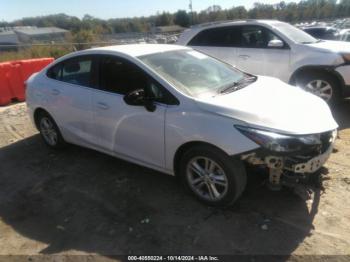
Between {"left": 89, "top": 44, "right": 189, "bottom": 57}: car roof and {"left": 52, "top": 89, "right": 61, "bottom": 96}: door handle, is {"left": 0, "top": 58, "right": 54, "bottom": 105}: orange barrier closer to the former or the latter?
{"left": 52, "top": 89, "right": 61, "bottom": 96}: door handle

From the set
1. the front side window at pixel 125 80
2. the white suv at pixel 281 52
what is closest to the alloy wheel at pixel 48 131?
the front side window at pixel 125 80

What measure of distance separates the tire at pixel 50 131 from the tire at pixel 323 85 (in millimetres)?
4529

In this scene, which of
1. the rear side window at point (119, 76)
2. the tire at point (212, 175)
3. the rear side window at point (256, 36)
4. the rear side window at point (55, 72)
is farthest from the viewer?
the rear side window at point (256, 36)

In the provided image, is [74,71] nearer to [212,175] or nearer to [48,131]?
[48,131]

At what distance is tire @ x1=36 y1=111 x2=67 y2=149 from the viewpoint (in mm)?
5352

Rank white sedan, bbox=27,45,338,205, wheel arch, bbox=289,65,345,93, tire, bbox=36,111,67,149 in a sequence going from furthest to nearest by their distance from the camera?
wheel arch, bbox=289,65,345,93 → tire, bbox=36,111,67,149 → white sedan, bbox=27,45,338,205

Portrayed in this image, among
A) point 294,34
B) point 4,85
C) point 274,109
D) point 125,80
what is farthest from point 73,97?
point 4,85

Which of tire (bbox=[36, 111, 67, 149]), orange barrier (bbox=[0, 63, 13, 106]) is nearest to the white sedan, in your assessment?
tire (bbox=[36, 111, 67, 149])

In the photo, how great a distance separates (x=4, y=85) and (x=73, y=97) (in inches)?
197

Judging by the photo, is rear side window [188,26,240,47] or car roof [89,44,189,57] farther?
rear side window [188,26,240,47]

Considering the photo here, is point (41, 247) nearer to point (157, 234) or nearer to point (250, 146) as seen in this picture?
point (157, 234)

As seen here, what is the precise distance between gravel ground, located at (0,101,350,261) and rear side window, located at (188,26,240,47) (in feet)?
12.3

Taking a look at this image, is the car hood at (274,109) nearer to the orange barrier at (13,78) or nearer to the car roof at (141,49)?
the car roof at (141,49)

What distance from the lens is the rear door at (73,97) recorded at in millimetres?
4625
